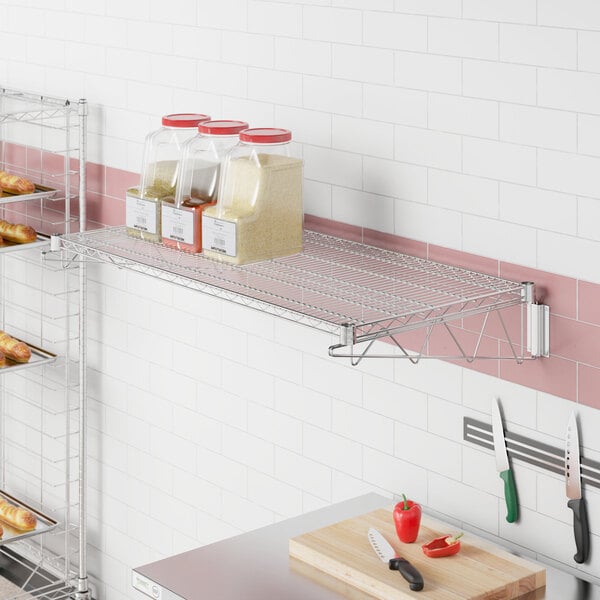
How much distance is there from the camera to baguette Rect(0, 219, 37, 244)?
3.62 m

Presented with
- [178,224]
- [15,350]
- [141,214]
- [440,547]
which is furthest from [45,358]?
[440,547]

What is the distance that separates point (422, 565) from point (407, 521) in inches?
4.5

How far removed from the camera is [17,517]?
3.70 meters

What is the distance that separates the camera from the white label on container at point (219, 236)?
258 centimetres

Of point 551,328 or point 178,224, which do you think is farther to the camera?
point 178,224

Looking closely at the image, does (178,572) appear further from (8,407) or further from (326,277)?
(8,407)

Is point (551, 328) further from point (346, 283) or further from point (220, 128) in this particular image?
point (220, 128)

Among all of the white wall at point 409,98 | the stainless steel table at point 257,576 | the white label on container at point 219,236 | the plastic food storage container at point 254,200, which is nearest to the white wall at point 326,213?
the white wall at point 409,98

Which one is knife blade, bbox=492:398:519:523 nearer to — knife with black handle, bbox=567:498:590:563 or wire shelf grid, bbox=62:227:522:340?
knife with black handle, bbox=567:498:590:563

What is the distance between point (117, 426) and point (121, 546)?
0.39m

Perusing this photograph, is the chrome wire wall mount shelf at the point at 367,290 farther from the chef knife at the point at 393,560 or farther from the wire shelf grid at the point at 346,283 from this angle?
the chef knife at the point at 393,560

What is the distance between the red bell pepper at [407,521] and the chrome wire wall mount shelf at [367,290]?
32 centimetres

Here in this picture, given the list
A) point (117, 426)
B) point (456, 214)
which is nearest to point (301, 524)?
point (456, 214)

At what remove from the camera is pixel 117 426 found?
3711 mm
